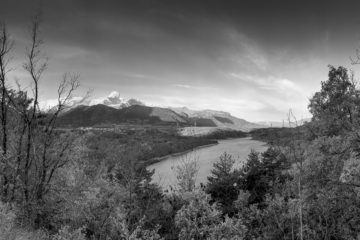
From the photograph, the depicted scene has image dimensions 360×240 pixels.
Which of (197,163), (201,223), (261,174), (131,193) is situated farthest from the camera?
(197,163)

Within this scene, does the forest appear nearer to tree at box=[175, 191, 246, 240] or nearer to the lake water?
tree at box=[175, 191, 246, 240]

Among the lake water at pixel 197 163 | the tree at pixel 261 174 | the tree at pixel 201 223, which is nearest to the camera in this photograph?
the tree at pixel 201 223

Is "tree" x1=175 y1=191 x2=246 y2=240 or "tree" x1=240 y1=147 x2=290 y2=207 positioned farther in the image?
"tree" x1=240 y1=147 x2=290 y2=207

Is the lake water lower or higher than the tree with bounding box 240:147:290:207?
lower

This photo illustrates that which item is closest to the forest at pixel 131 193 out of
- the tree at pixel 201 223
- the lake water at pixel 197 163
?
the tree at pixel 201 223

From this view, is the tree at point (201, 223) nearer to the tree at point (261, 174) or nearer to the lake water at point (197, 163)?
the lake water at point (197, 163)

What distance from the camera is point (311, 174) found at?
55.5 ft

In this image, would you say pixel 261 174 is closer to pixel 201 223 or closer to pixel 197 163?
pixel 201 223

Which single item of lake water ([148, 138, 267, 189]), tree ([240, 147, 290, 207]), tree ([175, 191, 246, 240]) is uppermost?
tree ([175, 191, 246, 240])

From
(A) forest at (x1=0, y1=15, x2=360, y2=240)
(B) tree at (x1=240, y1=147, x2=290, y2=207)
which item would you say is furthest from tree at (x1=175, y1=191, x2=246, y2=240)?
(B) tree at (x1=240, y1=147, x2=290, y2=207)

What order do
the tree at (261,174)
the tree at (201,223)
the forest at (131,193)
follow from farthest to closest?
the tree at (261,174) → the forest at (131,193) → the tree at (201,223)

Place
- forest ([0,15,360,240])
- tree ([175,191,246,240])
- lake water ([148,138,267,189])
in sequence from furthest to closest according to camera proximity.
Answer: lake water ([148,138,267,189])
forest ([0,15,360,240])
tree ([175,191,246,240])

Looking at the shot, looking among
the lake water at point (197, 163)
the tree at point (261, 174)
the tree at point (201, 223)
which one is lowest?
the lake water at point (197, 163)

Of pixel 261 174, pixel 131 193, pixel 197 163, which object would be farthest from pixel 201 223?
pixel 197 163
